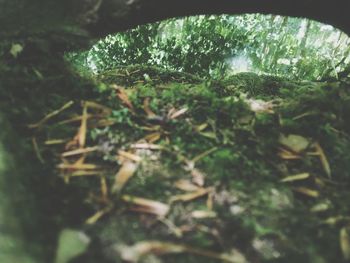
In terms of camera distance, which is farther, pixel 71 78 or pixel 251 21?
pixel 251 21

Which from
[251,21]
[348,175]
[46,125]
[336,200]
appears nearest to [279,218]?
[336,200]

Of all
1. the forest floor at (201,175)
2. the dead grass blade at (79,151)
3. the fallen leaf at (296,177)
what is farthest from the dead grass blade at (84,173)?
the fallen leaf at (296,177)

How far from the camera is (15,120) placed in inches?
65.6

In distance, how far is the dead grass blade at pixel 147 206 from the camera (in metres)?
1.38

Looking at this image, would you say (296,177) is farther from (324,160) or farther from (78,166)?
(78,166)

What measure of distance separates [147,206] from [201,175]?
1.03 feet

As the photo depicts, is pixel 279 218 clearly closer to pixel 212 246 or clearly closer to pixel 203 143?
pixel 212 246

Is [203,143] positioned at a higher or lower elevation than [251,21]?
lower

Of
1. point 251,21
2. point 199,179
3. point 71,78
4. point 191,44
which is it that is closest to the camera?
point 199,179

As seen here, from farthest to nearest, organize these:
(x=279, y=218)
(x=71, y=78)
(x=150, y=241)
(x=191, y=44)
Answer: (x=191, y=44), (x=71, y=78), (x=279, y=218), (x=150, y=241)

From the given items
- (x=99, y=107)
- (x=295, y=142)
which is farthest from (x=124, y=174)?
(x=295, y=142)

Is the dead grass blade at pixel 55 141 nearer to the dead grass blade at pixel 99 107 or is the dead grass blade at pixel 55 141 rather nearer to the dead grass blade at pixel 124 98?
the dead grass blade at pixel 99 107

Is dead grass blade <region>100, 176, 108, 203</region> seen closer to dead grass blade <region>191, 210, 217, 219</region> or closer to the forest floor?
the forest floor

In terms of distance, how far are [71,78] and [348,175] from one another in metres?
1.57
